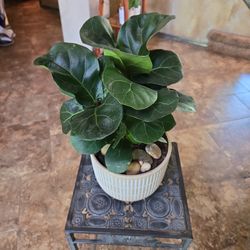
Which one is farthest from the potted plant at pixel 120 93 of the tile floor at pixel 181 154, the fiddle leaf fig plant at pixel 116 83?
the tile floor at pixel 181 154

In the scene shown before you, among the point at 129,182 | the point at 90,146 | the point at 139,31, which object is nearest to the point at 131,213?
the point at 129,182

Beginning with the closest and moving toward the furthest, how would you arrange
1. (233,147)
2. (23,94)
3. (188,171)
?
(188,171)
(233,147)
(23,94)

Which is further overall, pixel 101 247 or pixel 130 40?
pixel 101 247

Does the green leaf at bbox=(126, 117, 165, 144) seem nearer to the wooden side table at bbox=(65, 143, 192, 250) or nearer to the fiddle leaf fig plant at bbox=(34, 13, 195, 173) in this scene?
the fiddle leaf fig plant at bbox=(34, 13, 195, 173)

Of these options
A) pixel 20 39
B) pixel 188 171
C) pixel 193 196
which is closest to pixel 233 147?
pixel 188 171

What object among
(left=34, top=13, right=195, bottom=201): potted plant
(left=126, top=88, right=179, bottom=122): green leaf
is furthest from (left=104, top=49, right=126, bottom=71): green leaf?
(left=126, top=88, right=179, bottom=122): green leaf

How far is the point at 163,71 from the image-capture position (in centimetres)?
65

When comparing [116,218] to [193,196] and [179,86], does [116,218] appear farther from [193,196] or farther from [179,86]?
[179,86]

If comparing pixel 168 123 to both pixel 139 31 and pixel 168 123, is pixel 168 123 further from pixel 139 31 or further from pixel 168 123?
pixel 139 31

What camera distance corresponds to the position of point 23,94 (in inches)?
74.6

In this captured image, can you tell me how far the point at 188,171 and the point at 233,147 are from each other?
0.34 m

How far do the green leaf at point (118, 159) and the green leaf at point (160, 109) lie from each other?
0.12 m

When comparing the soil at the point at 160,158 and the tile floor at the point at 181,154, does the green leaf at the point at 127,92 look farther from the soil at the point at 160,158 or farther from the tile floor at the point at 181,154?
the tile floor at the point at 181,154

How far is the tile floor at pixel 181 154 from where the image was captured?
1133 mm
